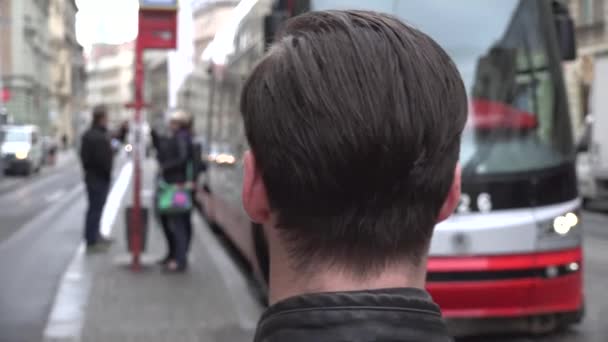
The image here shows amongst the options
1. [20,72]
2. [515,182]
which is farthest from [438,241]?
[20,72]

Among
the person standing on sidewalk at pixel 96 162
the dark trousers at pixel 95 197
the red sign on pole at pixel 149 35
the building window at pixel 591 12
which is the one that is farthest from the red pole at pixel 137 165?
the building window at pixel 591 12

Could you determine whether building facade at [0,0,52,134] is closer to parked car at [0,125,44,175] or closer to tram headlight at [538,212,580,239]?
parked car at [0,125,44,175]

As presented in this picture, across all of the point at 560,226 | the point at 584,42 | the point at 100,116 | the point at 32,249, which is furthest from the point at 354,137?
the point at 584,42

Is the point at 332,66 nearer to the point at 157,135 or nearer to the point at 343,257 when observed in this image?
the point at 343,257

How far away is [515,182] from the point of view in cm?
647

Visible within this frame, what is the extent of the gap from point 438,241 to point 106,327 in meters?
2.57

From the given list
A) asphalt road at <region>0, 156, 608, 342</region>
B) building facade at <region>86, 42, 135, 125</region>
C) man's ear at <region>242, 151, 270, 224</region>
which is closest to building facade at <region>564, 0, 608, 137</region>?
asphalt road at <region>0, 156, 608, 342</region>

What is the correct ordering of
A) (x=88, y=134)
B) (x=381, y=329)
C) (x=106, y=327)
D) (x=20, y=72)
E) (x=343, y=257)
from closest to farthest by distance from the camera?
(x=381, y=329)
(x=343, y=257)
(x=106, y=327)
(x=88, y=134)
(x=20, y=72)

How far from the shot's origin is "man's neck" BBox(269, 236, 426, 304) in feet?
3.96

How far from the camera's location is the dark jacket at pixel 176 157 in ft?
32.3

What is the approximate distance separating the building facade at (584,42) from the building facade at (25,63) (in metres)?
20.9

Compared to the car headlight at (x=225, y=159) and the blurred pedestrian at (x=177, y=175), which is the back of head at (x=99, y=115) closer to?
the blurred pedestrian at (x=177, y=175)

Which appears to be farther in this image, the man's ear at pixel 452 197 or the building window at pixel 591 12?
the building window at pixel 591 12

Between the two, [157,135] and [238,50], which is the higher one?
[238,50]
